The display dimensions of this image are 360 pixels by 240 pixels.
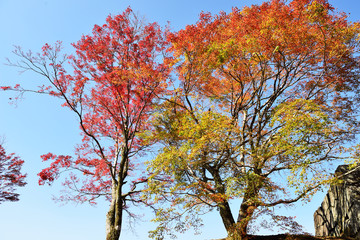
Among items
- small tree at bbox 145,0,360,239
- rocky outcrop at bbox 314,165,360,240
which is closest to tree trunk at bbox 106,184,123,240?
small tree at bbox 145,0,360,239

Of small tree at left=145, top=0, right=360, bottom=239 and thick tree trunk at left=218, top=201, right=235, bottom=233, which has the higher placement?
small tree at left=145, top=0, right=360, bottom=239

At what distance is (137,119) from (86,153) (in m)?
3.70

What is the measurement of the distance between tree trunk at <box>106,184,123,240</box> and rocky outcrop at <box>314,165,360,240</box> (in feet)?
24.5

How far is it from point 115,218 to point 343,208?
790 centimetres

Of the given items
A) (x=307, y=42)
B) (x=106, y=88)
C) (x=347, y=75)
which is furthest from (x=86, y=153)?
(x=347, y=75)

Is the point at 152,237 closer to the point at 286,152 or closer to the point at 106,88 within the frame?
the point at 286,152

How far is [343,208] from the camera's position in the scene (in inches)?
337

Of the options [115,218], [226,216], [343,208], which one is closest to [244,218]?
[226,216]

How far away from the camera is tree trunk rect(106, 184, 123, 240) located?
8562 mm

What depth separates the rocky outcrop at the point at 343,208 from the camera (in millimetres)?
8172

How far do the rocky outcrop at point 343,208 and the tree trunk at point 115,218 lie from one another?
294 inches

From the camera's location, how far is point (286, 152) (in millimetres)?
7059

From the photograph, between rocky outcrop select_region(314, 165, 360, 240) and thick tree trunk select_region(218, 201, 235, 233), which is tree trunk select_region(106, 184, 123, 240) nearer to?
thick tree trunk select_region(218, 201, 235, 233)

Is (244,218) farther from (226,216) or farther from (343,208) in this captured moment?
(343,208)
